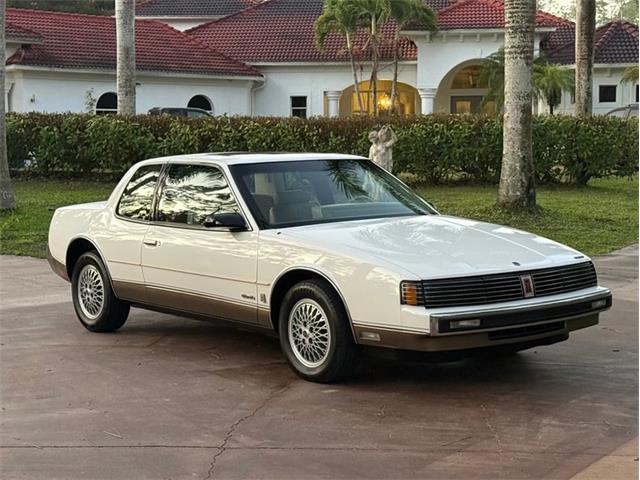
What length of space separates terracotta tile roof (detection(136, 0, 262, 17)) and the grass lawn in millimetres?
22069

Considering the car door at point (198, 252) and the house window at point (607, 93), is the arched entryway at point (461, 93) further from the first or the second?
the car door at point (198, 252)

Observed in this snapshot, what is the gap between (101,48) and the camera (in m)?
32.5

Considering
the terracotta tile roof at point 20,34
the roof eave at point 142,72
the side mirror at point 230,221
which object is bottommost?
the side mirror at point 230,221

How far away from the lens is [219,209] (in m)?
7.90

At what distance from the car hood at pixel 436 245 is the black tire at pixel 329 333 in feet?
1.03

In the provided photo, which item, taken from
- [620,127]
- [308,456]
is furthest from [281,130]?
[308,456]

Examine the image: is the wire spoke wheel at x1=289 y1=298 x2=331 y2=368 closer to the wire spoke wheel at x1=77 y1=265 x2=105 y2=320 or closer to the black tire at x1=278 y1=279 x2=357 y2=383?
the black tire at x1=278 y1=279 x2=357 y2=383

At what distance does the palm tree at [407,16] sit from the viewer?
32.3 metres

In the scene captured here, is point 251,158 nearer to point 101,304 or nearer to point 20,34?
point 101,304

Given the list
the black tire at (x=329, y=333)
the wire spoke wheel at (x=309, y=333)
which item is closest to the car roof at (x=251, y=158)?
the black tire at (x=329, y=333)

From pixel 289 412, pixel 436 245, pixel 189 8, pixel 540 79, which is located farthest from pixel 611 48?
pixel 289 412

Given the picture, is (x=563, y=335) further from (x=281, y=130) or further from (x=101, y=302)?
(x=281, y=130)

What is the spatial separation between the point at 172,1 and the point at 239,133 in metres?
23.9

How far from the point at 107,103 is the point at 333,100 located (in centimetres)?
851
